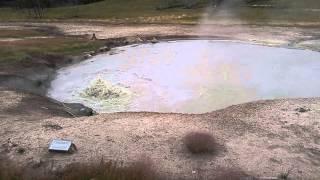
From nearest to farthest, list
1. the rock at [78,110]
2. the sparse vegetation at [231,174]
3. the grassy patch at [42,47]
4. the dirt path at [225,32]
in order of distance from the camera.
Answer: the sparse vegetation at [231,174], the rock at [78,110], the grassy patch at [42,47], the dirt path at [225,32]

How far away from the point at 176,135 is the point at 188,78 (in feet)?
34.1

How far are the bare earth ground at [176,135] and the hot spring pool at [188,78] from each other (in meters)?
2.39

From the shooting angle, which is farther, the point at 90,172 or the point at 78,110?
the point at 78,110

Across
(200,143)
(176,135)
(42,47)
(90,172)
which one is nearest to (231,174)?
(200,143)

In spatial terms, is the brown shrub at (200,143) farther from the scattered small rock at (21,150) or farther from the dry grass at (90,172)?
the scattered small rock at (21,150)

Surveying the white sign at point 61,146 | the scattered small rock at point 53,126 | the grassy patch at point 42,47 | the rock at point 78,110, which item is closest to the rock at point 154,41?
the grassy patch at point 42,47

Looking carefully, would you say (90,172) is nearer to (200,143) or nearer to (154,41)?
(200,143)

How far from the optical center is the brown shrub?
15.2 m

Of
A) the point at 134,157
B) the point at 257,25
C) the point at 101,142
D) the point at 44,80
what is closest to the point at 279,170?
the point at 134,157

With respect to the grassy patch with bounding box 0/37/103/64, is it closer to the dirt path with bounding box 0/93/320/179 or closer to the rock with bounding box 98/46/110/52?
the rock with bounding box 98/46/110/52

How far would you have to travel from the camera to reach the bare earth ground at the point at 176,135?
1458 centimetres

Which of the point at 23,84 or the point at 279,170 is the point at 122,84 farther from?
the point at 279,170

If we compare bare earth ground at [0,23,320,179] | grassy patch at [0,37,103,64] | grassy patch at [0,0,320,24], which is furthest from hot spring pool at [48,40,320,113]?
grassy patch at [0,0,320,24]

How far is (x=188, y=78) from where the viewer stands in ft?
87.9
